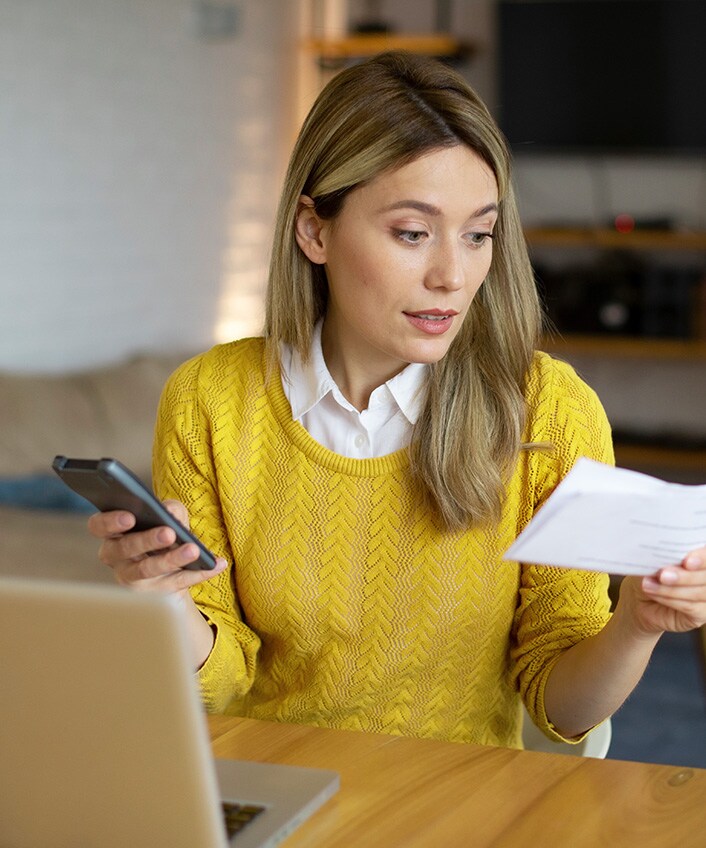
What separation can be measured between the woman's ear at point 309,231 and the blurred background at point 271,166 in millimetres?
2247

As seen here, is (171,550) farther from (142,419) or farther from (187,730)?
(142,419)

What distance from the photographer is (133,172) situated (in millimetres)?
4059

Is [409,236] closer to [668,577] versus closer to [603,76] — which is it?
[668,577]

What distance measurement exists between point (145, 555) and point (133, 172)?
3.10m

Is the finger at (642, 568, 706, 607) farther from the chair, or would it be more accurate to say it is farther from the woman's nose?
the woman's nose

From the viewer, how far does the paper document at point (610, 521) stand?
36.9 inches

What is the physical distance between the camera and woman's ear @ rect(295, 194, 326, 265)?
1451mm

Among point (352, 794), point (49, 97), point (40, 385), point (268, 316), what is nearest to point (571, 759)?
point (352, 794)

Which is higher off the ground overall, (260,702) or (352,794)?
(352,794)

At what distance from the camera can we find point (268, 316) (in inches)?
61.6

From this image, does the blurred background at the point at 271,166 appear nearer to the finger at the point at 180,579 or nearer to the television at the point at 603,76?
the television at the point at 603,76

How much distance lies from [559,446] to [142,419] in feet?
8.00

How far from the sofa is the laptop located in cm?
194

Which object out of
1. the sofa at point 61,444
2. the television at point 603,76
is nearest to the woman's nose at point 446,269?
the sofa at point 61,444
